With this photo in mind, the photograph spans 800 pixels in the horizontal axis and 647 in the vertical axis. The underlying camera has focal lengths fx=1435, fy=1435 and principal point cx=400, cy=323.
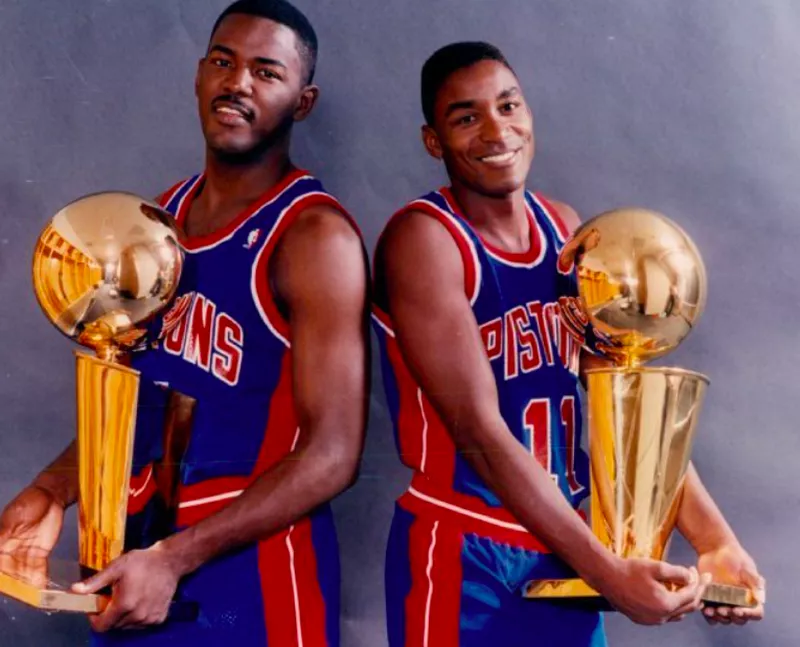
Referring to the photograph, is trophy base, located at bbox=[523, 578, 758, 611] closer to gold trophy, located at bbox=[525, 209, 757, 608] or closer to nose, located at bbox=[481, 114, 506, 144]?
gold trophy, located at bbox=[525, 209, 757, 608]

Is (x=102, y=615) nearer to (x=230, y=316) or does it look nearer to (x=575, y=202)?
(x=230, y=316)

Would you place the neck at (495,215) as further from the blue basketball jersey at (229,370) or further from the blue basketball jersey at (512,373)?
the blue basketball jersey at (229,370)

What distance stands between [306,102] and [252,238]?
0.17 meters

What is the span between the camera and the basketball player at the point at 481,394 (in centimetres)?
142

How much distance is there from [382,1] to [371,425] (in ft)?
1.56

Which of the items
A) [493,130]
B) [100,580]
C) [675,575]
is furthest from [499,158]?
[100,580]

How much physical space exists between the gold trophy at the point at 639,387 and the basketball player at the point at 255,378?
25cm

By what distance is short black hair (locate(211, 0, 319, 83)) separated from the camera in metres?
1.52

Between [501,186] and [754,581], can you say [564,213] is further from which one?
[754,581]

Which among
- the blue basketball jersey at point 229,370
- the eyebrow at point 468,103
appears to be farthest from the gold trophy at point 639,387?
the blue basketball jersey at point 229,370

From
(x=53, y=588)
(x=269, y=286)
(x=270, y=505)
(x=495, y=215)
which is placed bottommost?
(x=53, y=588)

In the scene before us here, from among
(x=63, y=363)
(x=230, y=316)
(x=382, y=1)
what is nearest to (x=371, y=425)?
(x=230, y=316)

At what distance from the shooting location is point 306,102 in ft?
5.07

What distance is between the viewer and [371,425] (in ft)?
5.36
